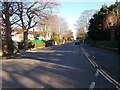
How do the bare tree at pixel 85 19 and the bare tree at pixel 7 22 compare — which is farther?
the bare tree at pixel 85 19

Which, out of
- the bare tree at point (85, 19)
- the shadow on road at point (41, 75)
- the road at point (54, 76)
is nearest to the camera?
the road at point (54, 76)

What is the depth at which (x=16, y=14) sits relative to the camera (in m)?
31.8

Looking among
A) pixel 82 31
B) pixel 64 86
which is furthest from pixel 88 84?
pixel 82 31

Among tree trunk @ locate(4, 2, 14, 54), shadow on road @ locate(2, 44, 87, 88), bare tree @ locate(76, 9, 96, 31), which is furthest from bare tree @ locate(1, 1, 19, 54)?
bare tree @ locate(76, 9, 96, 31)

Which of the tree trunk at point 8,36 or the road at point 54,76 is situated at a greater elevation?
the tree trunk at point 8,36

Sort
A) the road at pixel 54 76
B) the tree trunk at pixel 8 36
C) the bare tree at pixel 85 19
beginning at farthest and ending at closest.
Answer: the bare tree at pixel 85 19 < the tree trunk at pixel 8 36 < the road at pixel 54 76

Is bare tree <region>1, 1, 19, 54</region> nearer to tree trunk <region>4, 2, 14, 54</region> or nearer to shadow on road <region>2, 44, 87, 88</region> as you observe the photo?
tree trunk <region>4, 2, 14, 54</region>

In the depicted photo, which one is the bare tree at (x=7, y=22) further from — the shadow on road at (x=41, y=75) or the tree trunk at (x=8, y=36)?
the shadow on road at (x=41, y=75)

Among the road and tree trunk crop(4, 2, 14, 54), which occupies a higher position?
tree trunk crop(4, 2, 14, 54)

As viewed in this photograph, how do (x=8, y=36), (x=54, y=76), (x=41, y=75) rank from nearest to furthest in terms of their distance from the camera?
(x=54, y=76) → (x=41, y=75) → (x=8, y=36)

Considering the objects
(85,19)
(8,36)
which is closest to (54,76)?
(8,36)

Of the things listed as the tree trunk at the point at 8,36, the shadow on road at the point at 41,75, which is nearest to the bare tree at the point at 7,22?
the tree trunk at the point at 8,36

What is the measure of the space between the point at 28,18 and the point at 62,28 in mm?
60079

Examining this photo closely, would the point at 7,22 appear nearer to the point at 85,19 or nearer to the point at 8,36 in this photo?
the point at 8,36
